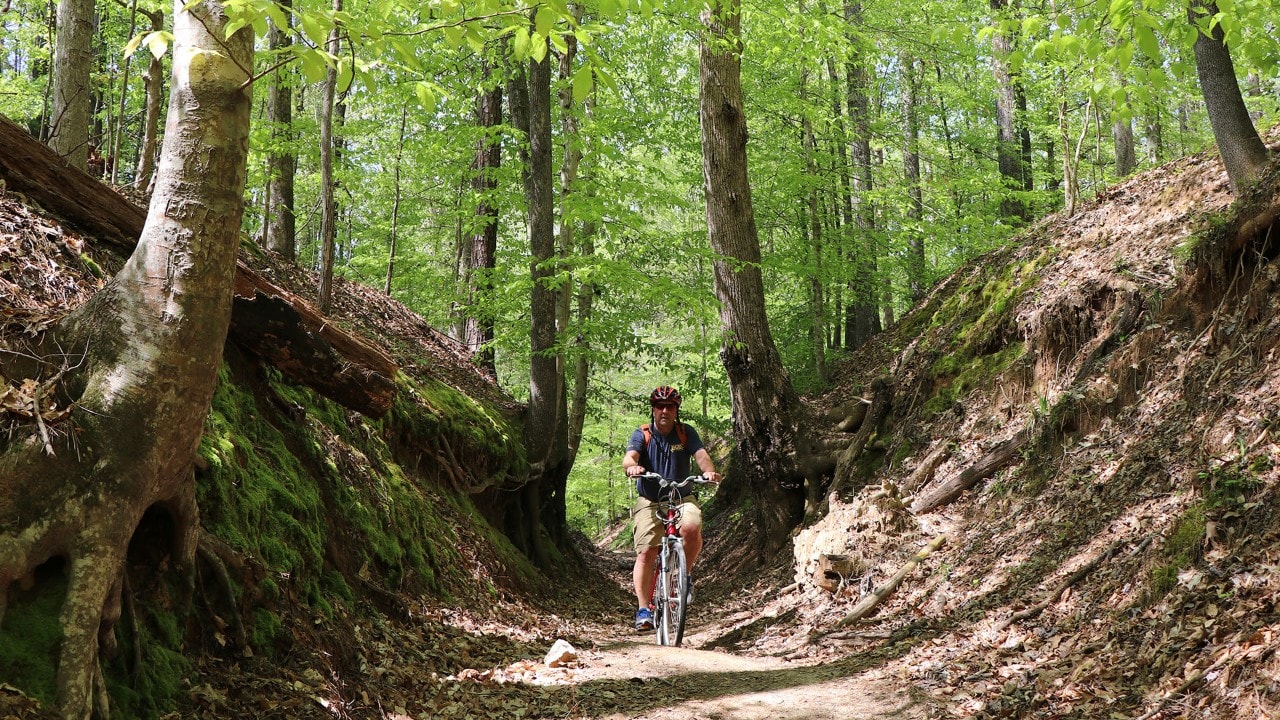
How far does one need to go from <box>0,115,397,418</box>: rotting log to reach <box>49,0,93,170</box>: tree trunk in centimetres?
322

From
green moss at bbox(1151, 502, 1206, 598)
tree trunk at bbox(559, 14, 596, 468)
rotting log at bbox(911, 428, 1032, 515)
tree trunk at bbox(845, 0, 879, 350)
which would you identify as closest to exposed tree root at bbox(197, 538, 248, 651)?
green moss at bbox(1151, 502, 1206, 598)

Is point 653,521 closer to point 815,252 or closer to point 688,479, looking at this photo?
point 688,479

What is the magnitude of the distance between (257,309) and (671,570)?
419 centimetres

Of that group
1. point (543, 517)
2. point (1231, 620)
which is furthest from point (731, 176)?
point (1231, 620)

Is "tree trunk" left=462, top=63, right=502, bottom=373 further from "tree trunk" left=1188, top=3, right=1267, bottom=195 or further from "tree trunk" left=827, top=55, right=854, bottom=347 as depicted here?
"tree trunk" left=1188, top=3, right=1267, bottom=195

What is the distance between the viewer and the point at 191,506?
359 centimetres

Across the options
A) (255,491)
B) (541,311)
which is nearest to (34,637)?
(255,491)

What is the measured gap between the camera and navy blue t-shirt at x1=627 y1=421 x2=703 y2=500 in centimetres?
749

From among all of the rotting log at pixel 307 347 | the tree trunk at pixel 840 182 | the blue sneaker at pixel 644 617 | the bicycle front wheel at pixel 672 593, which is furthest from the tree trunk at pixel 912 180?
the rotting log at pixel 307 347

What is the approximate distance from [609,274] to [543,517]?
479 cm

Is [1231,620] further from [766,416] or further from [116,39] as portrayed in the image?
[116,39]

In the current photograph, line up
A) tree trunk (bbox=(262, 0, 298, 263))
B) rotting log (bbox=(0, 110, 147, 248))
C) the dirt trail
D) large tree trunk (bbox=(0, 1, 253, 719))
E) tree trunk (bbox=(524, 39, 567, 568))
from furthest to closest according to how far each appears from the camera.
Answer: tree trunk (bbox=(262, 0, 298, 263)) → tree trunk (bbox=(524, 39, 567, 568)) → the dirt trail → rotting log (bbox=(0, 110, 147, 248)) → large tree trunk (bbox=(0, 1, 253, 719))

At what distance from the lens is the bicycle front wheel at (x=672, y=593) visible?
280 inches

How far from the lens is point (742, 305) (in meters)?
10.8
